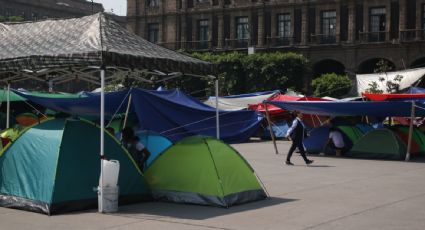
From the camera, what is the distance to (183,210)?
11227mm

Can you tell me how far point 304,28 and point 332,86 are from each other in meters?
8.36

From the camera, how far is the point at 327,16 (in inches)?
2265

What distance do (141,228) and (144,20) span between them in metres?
60.3

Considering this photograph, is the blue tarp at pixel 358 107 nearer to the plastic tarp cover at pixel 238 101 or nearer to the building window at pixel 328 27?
the plastic tarp cover at pixel 238 101

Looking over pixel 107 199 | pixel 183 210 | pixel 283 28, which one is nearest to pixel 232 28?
pixel 283 28

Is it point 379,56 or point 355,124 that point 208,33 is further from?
point 355,124

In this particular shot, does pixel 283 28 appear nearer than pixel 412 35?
No

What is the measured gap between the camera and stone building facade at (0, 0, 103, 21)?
8825 cm

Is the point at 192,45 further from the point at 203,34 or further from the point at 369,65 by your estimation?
the point at 369,65

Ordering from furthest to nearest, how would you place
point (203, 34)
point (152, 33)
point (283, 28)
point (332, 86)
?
point (152, 33)
point (203, 34)
point (283, 28)
point (332, 86)

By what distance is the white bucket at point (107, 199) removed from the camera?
10.8m

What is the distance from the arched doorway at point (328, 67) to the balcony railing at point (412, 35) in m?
7.32

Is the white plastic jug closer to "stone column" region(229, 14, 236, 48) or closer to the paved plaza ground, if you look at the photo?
the paved plaza ground

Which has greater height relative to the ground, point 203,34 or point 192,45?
point 203,34
